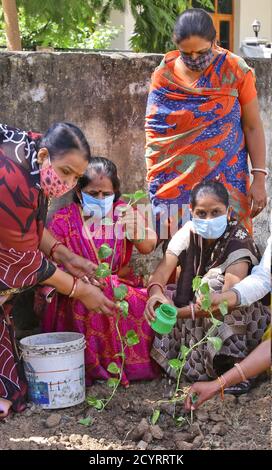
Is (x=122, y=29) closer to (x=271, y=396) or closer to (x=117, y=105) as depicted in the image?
(x=117, y=105)

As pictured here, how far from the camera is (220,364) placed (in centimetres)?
385

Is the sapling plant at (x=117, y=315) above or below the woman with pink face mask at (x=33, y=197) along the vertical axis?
below

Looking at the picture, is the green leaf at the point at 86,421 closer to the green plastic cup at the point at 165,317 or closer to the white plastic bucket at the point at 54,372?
the white plastic bucket at the point at 54,372

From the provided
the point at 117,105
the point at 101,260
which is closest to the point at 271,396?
the point at 101,260

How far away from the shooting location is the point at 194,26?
13.0ft

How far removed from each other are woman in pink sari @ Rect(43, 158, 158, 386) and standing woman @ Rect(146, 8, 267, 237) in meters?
0.40

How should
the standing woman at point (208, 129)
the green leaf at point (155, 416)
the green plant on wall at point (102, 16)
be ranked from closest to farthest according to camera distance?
the green leaf at point (155, 416) → the standing woman at point (208, 129) → the green plant on wall at point (102, 16)

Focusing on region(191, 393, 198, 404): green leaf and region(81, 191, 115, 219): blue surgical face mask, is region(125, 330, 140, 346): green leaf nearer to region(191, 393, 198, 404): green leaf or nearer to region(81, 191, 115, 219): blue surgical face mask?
region(191, 393, 198, 404): green leaf

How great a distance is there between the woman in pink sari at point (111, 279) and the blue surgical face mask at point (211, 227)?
14.2 inches

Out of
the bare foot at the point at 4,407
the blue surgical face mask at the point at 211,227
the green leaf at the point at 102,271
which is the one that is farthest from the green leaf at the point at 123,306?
the bare foot at the point at 4,407

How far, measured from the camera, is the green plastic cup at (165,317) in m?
3.41

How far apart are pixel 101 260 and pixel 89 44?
6851 mm

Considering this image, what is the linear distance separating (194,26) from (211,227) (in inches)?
41.0

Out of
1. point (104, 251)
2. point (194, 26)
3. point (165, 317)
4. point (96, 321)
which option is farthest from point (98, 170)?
point (165, 317)
